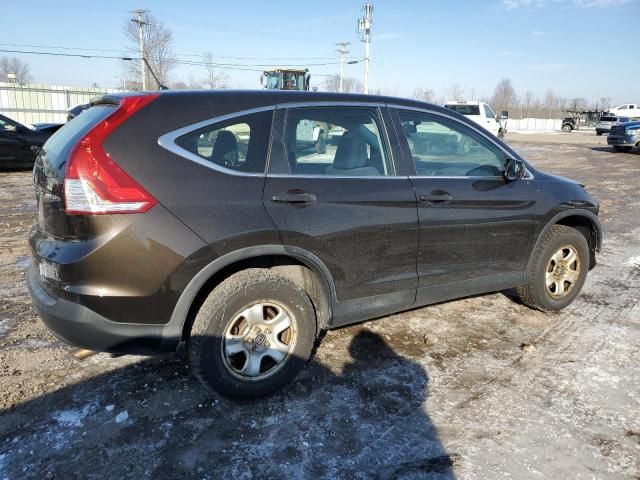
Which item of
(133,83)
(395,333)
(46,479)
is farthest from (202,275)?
(133,83)

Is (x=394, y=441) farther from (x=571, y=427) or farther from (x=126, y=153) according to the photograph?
(x=126, y=153)

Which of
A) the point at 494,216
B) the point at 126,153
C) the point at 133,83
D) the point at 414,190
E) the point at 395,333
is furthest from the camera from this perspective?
the point at 133,83

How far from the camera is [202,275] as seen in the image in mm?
2627

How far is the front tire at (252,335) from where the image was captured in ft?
8.93

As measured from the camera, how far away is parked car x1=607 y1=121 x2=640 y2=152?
22.0 meters

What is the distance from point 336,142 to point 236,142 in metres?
0.72

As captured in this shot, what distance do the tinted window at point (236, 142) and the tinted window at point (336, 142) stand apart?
0.52 feet

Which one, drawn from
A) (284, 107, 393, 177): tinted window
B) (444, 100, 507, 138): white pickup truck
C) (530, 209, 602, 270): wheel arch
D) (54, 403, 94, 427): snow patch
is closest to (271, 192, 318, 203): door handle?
(284, 107, 393, 177): tinted window

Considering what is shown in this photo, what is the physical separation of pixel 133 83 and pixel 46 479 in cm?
5541

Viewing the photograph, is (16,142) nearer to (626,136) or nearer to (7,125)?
(7,125)

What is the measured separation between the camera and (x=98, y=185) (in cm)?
241

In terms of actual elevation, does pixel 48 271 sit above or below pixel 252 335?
above

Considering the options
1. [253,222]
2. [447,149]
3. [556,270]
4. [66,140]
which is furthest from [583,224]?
[66,140]

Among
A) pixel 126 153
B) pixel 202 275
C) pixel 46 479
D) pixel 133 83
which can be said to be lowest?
pixel 46 479
